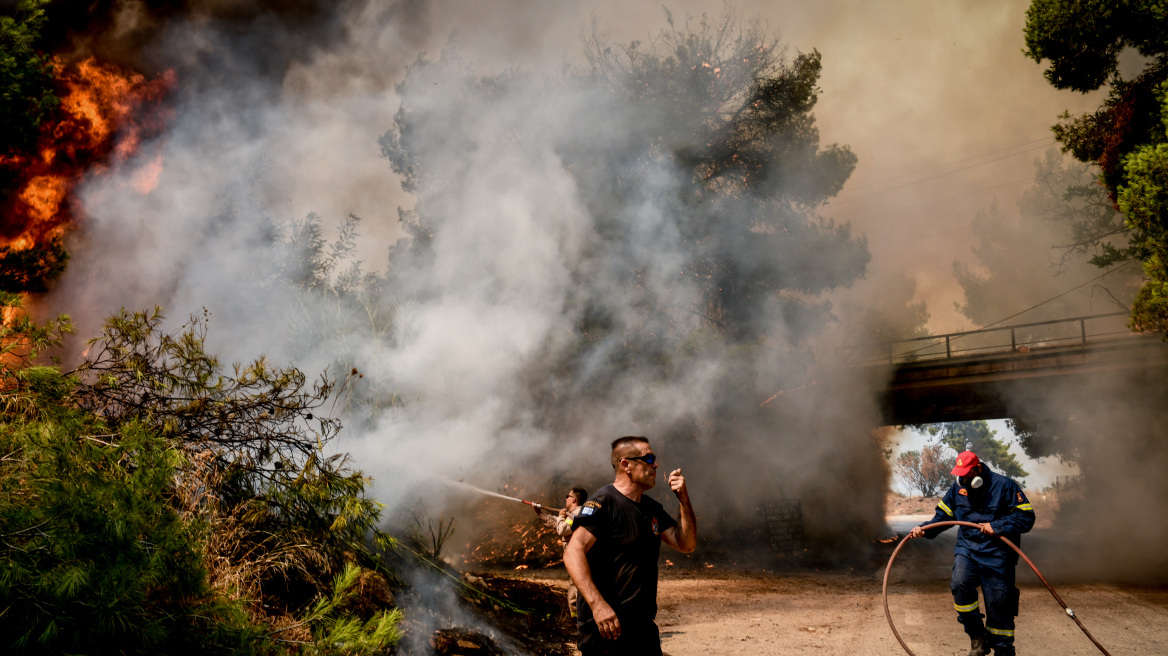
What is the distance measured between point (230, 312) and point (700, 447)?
10348 millimetres

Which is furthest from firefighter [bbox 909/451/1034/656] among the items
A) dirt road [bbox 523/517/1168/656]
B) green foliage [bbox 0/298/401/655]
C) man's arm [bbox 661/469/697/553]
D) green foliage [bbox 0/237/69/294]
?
green foliage [bbox 0/237/69/294]

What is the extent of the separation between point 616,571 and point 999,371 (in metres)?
14.6

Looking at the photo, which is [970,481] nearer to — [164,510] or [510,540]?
[164,510]

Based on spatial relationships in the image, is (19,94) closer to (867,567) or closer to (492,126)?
(492,126)

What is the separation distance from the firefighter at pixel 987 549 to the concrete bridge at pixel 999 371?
8.04 m

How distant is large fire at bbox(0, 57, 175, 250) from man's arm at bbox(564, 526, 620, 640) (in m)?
7.66

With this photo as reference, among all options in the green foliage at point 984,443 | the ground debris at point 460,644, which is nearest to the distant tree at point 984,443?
the green foliage at point 984,443

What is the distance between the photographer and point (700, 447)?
46.8 feet

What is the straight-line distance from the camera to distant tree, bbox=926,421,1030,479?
198ft

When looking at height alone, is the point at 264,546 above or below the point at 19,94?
below

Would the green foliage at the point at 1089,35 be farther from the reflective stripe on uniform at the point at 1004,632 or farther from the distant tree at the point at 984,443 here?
the distant tree at the point at 984,443

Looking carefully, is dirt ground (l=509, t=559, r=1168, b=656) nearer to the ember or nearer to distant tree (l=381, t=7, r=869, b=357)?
the ember

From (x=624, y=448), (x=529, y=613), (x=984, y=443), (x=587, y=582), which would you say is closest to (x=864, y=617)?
(x=529, y=613)

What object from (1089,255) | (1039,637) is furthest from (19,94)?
(1089,255)
